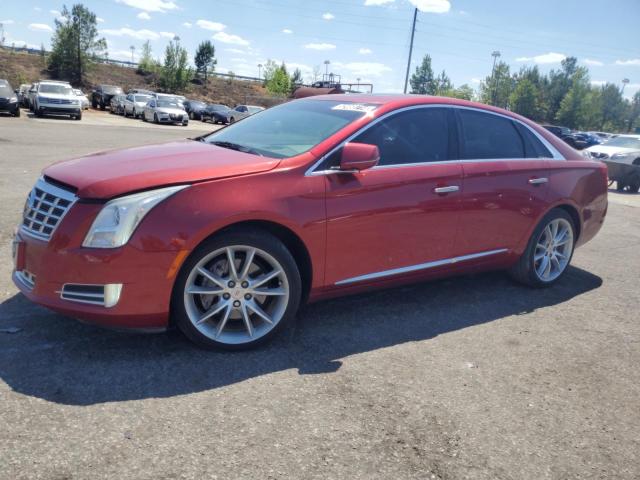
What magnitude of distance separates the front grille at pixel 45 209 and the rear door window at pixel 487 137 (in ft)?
9.55

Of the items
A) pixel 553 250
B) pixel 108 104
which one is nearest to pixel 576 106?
pixel 108 104

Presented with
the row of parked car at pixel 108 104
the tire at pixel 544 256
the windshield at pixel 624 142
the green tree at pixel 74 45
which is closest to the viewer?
the tire at pixel 544 256

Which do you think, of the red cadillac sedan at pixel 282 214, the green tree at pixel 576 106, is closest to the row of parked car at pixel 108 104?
the red cadillac sedan at pixel 282 214

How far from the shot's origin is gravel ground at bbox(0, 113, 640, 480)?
2455mm

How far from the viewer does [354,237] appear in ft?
12.3

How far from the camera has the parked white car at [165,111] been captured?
1272 inches

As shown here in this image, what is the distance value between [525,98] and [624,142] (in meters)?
81.8

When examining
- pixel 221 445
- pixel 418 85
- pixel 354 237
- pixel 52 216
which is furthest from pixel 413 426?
pixel 418 85

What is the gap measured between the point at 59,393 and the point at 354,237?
1.99m

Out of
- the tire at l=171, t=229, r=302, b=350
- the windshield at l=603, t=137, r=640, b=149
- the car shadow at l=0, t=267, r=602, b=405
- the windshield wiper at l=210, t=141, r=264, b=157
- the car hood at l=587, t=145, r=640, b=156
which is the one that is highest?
the windshield at l=603, t=137, r=640, b=149

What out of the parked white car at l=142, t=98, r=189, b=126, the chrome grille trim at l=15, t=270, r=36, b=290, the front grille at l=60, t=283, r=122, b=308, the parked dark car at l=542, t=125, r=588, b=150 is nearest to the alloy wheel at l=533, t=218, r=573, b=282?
the front grille at l=60, t=283, r=122, b=308

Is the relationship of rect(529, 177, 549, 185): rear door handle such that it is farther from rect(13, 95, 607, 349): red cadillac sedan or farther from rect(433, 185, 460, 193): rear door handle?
rect(433, 185, 460, 193): rear door handle

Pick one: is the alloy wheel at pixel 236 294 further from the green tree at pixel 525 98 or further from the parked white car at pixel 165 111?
the green tree at pixel 525 98

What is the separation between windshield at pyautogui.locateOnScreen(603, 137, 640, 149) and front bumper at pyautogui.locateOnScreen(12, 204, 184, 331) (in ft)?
58.3
